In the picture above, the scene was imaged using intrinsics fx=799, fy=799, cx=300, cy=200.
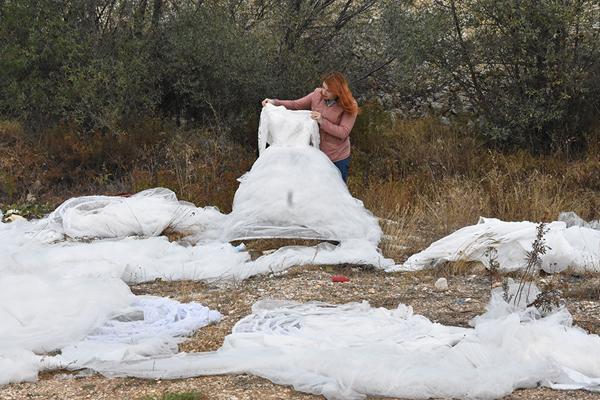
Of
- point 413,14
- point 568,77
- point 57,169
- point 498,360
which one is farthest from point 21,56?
point 498,360

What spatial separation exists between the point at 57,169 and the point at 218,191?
2479mm

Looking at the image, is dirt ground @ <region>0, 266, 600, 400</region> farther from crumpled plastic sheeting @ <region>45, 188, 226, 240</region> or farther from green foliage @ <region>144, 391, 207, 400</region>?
crumpled plastic sheeting @ <region>45, 188, 226, 240</region>

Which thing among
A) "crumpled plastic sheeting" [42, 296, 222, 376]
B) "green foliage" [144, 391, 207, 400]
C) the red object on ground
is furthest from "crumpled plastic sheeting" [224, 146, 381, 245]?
"green foliage" [144, 391, 207, 400]

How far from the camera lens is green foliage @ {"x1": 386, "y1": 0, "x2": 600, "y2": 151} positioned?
10.3 meters

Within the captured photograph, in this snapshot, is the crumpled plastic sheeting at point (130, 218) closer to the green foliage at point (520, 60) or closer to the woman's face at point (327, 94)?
the woman's face at point (327, 94)

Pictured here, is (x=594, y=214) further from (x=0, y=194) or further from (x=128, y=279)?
(x=0, y=194)

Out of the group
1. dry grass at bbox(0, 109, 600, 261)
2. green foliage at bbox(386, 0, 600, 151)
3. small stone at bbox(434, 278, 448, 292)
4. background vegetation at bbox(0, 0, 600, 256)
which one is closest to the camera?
small stone at bbox(434, 278, 448, 292)

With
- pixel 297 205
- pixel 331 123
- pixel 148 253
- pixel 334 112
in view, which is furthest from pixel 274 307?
pixel 334 112

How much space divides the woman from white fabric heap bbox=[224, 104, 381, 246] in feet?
0.74

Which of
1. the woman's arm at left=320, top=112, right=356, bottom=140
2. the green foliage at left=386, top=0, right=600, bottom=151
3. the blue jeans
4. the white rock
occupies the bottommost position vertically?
the white rock

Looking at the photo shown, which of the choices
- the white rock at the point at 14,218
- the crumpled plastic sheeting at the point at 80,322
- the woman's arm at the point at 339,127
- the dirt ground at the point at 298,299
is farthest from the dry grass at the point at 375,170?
the crumpled plastic sheeting at the point at 80,322

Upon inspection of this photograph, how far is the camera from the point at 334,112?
8.11m

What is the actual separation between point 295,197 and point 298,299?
185 cm

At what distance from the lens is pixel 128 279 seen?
6164 mm
